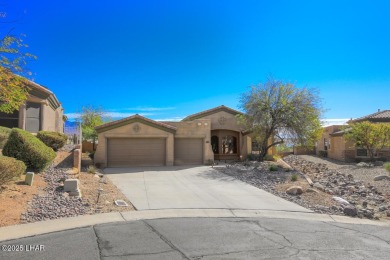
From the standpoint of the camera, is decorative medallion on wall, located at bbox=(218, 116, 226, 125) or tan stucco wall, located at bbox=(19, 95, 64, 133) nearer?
tan stucco wall, located at bbox=(19, 95, 64, 133)

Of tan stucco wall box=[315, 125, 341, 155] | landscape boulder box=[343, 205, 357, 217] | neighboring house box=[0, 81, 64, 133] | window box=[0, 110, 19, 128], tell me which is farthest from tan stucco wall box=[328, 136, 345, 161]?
window box=[0, 110, 19, 128]

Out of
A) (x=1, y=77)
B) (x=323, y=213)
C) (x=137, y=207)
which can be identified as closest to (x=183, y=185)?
(x=137, y=207)

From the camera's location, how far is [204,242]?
21.6ft

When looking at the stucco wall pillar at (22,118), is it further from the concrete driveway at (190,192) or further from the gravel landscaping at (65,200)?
the gravel landscaping at (65,200)

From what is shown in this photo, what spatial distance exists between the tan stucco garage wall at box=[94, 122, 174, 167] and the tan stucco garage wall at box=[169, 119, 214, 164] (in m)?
1.14

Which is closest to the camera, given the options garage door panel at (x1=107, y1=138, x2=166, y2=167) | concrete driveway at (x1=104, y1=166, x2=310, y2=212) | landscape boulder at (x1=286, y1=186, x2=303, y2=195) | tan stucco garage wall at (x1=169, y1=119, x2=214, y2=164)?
concrete driveway at (x1=104, y1=166, x2=310, y2=212)

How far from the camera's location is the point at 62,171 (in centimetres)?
1508

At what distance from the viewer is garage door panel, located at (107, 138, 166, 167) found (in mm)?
22609

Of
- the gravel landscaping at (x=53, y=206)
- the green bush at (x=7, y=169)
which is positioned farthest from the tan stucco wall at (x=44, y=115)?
the green bush at (x=7, y=169)

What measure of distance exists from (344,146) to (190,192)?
962 inches

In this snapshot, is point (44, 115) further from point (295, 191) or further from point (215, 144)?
point (295, 191)

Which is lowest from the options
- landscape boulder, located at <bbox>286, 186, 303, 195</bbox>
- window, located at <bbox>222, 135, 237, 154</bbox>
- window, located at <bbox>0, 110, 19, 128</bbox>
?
landscape boulder, located at <bbox>286, 186, 303, 195</bbox>

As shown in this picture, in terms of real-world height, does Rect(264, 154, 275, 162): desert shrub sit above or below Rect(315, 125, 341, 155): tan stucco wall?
below

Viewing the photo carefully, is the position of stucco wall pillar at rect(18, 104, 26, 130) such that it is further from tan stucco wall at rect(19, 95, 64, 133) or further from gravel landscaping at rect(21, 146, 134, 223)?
gravel landscaping at rect(21, 146, 134, 223)
